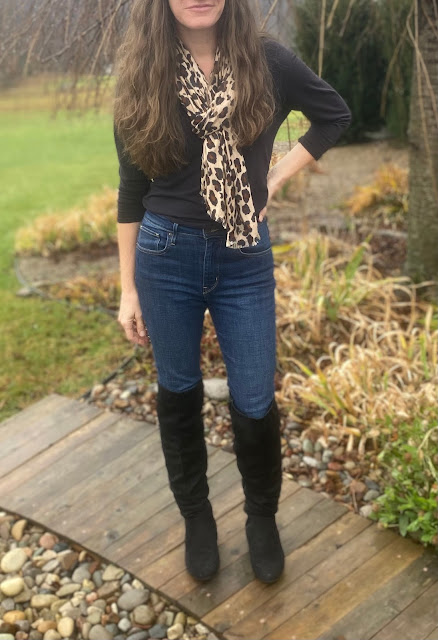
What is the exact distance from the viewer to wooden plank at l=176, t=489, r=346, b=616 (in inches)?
84.7

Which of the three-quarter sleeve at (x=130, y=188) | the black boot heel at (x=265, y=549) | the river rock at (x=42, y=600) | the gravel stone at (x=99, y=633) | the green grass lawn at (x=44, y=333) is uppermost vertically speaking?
the three-quarter sleeve at (x=130, y=188)

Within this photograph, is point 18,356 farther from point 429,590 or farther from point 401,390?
point 429,590

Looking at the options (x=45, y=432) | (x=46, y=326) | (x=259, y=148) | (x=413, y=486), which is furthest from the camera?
(x=46, y=326)

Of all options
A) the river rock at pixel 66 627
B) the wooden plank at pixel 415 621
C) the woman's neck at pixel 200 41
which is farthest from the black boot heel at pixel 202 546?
the woman's neck at pixel 200 41

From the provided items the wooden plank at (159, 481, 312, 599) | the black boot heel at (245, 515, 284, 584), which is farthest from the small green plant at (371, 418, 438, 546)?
the black boot heel at (245, 515, 284, 584)

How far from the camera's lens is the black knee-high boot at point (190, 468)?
2096 mm

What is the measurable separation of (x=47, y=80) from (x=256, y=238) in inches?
80.9

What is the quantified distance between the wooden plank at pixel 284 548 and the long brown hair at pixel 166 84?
131 cm

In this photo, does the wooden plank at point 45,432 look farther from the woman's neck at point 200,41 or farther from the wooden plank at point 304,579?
the woman's neck at point 200,41

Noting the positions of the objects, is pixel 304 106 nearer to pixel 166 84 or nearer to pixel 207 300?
pixel 166 84

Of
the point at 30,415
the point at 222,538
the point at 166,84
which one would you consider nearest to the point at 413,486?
the point at 222,538

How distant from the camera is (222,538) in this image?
7.79 ft

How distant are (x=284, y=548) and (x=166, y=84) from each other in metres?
1.54

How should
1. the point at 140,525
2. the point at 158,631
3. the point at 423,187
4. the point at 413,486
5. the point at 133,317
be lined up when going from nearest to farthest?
1. the point at 133,317
2. the point at 158,631
3. the point at 413,486
4. the point at 140,525
5. the point at 423,187
